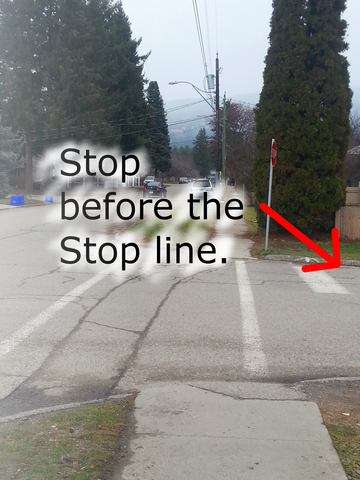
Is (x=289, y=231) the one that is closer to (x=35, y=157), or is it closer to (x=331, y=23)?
(x=331, y=23)

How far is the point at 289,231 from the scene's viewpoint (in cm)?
1650

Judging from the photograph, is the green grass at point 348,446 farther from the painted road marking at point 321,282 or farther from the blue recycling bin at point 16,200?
the blue recycling bin at point 16,200

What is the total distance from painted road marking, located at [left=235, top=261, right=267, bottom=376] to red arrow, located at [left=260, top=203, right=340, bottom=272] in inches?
118

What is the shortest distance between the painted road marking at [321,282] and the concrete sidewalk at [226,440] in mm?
5413

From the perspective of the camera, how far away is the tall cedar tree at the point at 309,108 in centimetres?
1576

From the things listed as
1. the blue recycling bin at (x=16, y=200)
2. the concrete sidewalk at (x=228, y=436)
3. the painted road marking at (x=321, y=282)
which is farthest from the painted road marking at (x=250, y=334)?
the blue recycling bin at (x=16, y=200)

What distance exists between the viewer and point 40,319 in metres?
7.47

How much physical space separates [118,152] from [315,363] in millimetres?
50452

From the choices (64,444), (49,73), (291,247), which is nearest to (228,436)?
(64,444)

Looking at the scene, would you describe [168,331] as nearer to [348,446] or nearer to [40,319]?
[40,319]

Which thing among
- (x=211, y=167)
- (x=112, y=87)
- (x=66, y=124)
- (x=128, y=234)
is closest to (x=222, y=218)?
(x=128, y=234)

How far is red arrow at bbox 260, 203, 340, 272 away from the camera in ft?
41.8

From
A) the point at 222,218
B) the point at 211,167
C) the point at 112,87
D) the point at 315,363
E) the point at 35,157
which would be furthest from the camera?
the point at 211,167

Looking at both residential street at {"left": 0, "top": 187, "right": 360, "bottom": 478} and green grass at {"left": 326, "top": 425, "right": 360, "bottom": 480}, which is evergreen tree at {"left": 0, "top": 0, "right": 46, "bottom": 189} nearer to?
residential street at {"left": 0, "top": 187, "right": 360, "bottom": 478}
